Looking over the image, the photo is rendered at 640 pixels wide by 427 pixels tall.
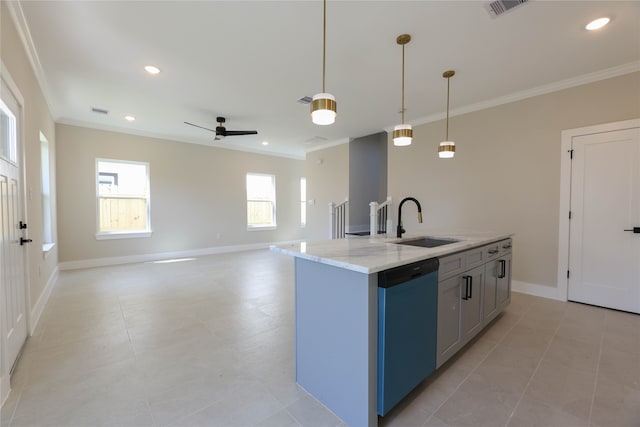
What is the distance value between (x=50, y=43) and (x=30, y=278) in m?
2.34

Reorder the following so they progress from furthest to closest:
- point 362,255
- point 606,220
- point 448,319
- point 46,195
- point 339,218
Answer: point 339,218
point 46,195
point 606,220
point 448,319
point 362,255

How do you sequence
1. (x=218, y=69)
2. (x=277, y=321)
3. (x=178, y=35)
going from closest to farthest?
(x=178, y=35) → (x=277, y=321) → (x=218, y=69)

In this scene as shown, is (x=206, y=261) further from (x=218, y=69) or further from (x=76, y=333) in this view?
(x=218, y=69)

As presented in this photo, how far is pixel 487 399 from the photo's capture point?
177 cm

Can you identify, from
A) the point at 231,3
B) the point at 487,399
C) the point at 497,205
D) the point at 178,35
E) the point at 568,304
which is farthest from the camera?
the point at 497,205

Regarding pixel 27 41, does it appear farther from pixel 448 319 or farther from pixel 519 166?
pixel 519 166

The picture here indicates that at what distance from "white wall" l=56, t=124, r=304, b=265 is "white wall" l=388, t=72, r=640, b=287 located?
4701mm

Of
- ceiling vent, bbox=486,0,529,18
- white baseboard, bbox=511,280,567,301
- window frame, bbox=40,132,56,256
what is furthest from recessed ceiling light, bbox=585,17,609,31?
window frame, bbox=40,132,56,256

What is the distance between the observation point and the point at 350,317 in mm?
1527

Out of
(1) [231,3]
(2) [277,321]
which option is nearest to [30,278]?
(2) [277,321]

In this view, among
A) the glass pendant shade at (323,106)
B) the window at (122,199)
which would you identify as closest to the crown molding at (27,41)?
the window at (122,199)

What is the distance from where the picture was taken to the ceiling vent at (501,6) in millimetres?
2168

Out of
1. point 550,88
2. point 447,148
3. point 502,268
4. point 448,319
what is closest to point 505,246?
point 502,268

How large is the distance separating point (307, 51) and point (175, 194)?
5.03 metres
